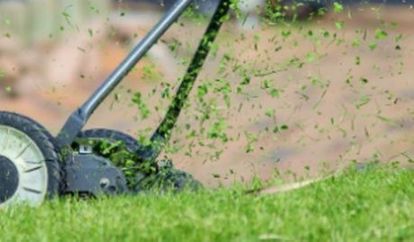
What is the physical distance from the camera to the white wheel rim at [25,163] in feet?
17.2

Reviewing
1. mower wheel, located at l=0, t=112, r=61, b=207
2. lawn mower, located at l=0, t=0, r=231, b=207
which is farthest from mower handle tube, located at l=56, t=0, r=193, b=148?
mower wheel, located at l=0, t=112, r=61, b=207

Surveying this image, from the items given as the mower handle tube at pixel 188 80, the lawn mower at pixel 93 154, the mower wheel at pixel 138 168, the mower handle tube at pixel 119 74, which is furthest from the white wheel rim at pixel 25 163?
the mower handle tube at pixel 188 80

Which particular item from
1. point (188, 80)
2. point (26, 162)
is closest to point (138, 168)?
point (188, 80)

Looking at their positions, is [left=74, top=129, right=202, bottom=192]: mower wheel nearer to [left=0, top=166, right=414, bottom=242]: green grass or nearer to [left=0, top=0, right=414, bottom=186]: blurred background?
[left=0, top=0, right=414, bottom=186]: blurred background

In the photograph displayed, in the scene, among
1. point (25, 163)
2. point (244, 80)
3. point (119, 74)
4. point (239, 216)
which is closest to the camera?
point (239, 216)

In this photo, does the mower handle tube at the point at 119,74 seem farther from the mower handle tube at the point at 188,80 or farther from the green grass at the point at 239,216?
the green grass at the point at 239,216

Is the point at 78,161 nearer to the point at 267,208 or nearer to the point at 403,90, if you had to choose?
the point at 267,208

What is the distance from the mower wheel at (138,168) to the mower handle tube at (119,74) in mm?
191

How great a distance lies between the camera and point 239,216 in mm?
3943

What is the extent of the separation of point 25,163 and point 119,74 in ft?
1.60

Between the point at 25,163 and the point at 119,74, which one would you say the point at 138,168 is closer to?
the point at 119,74

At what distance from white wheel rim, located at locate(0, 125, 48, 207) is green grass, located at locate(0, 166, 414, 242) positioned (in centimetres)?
34

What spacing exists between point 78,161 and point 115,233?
1570 mm

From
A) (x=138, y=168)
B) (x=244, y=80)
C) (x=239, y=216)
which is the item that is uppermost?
(x=244, y=80)
